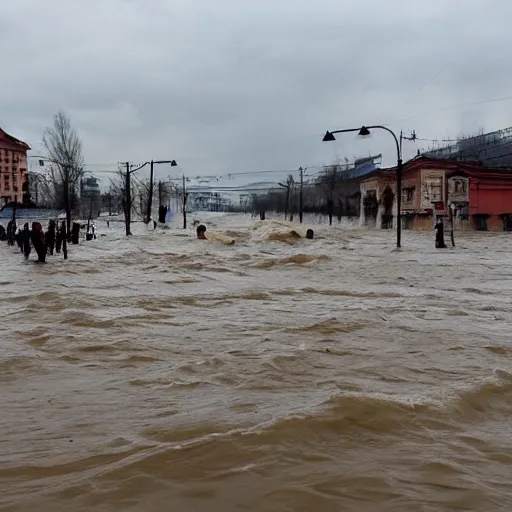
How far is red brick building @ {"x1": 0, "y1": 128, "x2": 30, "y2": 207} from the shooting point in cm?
6234

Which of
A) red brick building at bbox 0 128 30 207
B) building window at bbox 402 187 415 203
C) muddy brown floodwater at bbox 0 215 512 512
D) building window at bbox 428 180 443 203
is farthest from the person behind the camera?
red brick building at bbox 0 128 30 207

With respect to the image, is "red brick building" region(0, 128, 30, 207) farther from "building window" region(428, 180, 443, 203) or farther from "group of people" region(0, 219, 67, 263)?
"building window" region(428, 180, 443, 203)

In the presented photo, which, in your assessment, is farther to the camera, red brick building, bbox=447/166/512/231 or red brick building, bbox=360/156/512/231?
red brick building, bbox=360/156/512/231

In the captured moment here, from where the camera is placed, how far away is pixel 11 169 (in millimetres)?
63438

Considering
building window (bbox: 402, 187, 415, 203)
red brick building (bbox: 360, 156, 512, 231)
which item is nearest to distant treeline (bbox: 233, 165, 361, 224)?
building window (bbox: 402, 187, 415, 203)

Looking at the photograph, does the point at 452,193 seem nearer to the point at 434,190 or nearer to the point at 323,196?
the point at 434,190

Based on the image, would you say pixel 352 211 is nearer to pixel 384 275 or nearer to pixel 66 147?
pixel 66 147

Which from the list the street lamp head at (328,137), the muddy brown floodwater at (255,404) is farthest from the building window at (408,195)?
the muddy brown floodwater at (255,404)

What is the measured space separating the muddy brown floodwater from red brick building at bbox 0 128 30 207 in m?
53.5

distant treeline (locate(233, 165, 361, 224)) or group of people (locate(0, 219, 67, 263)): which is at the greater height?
distant treeline (locate(233, 165, 361, 224))

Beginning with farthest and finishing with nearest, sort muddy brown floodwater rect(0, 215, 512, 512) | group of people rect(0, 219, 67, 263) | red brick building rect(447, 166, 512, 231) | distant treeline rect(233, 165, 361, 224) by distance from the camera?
distant treeline rect(233, 165, 361, 224) → red brick building rect(447, 166, 512, 231) → group of people rect(0, 219, 67, 263) → muddy brown floodwater rect(0, 215, 512, 512)

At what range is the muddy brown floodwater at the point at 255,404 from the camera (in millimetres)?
3980

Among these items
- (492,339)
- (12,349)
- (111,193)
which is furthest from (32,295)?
(111,193)

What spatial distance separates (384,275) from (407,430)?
1432 cm
